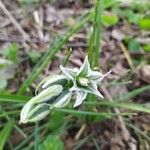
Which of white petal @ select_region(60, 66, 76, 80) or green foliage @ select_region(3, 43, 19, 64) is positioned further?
green foliage @ select_region(3, 43, 19, 64)

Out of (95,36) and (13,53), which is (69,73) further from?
(13,53)

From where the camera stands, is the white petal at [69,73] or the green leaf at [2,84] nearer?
the white petal at [69,73]

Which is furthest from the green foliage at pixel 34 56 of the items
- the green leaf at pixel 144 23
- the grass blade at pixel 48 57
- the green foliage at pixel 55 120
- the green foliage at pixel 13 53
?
the green leaf at pixel 144 23

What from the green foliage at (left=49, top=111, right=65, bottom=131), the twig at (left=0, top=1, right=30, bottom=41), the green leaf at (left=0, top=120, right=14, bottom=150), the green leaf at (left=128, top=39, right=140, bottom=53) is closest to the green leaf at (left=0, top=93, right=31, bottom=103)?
the green leaf at (left=0, top=120, right=14, bottom=150)

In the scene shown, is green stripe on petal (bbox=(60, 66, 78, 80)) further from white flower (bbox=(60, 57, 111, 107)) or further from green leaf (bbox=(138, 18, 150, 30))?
green leaf (bbox=(138, 18, 150, 30))

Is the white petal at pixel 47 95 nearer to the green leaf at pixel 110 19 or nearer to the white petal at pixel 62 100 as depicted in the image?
the white petal at pixel 62 100

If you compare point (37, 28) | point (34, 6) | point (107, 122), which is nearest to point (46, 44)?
point (37, 28)

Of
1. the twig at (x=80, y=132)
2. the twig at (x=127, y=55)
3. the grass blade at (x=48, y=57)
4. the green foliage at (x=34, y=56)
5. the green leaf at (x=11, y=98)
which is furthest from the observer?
the twig at (x=127, y=55)

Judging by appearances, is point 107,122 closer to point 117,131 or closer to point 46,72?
point 117,131

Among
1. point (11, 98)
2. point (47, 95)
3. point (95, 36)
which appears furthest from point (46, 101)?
point (95, 36)
